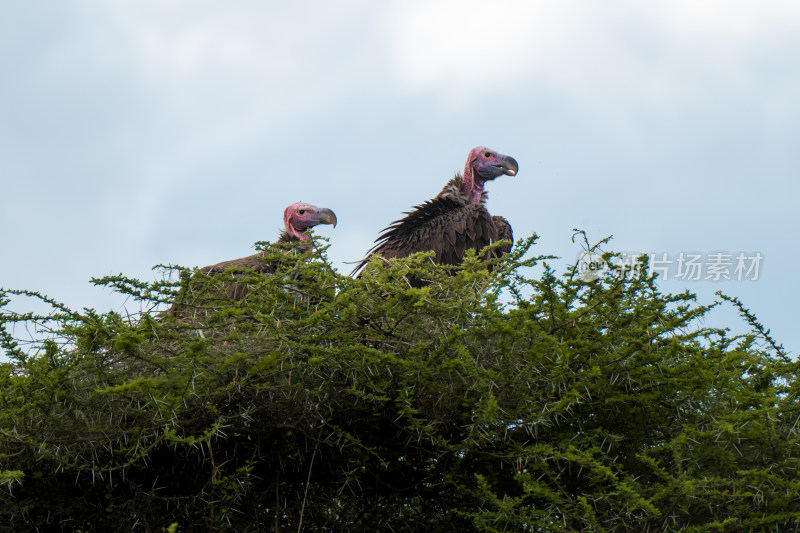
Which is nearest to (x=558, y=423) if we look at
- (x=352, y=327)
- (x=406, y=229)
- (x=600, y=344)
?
(x=600, y=344)

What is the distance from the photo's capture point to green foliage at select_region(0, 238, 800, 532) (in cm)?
367

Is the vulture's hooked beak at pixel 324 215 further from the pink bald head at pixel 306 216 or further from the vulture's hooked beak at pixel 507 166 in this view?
the vulture's hooked beak at pixel 507 166

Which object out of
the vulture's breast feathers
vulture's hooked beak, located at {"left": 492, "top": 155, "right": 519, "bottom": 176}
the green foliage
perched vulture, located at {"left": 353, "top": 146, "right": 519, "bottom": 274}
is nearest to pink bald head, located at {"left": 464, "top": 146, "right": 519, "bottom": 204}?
vulture's hooked beak, located at {"left": 492, "top": 155, "right": 519, "bottom": 176}

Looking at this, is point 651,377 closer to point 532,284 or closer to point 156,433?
point 532,284

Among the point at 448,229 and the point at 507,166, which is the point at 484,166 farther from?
the point at 448,229

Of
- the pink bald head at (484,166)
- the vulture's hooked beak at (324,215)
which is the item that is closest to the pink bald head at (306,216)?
the vulture's hooked beak at (324,215)

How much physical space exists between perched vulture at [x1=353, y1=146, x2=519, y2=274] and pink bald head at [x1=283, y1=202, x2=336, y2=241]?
118 cm

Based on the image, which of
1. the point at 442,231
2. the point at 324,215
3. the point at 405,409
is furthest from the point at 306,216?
the point at 405,409

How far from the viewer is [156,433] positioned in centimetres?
386

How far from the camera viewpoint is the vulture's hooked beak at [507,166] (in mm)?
9516

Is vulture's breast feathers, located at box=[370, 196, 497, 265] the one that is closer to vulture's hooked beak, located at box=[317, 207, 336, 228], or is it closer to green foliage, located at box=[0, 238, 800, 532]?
vulture's hooked beak, located at box=[317, 207, 336, 228]

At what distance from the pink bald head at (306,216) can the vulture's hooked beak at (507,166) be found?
6.27ft

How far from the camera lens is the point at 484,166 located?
945cm

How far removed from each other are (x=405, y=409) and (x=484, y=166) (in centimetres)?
603
